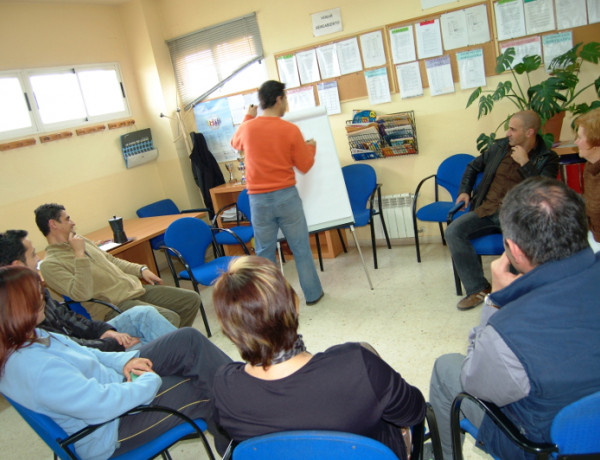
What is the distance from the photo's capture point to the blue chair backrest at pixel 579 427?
105 centimetres

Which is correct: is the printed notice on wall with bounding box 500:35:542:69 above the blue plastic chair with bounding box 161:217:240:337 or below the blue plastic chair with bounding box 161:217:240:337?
above

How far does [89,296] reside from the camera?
2.69 meters

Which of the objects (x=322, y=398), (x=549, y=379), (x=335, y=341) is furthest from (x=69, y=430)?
(x=335, y=341)

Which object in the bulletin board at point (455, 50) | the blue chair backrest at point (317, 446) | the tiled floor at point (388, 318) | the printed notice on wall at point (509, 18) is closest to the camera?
the blue chair backrest at point (317, 446)

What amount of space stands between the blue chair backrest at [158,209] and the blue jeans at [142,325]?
8.53 feet

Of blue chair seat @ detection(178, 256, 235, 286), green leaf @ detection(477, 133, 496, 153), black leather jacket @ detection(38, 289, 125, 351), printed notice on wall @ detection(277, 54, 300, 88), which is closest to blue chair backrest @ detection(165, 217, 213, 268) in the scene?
blue chair seat @ detection(178, 256, 235, 286)

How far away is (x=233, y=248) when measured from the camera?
16.1 feet

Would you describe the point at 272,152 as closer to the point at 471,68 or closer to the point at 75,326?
the point at 75,326

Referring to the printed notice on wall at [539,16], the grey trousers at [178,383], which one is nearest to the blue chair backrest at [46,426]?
the grey trousers at [178,383]

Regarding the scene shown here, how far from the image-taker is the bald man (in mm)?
2969

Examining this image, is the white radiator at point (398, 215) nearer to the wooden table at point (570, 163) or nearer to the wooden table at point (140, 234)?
the wooden table at point (570, 163)

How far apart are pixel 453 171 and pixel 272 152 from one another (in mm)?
1602

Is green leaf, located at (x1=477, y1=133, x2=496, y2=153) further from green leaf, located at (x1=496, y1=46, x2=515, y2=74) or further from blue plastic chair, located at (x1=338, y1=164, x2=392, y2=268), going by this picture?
blue plastic chair, located at (x1=338, y1=164, x2=392, y2=268)

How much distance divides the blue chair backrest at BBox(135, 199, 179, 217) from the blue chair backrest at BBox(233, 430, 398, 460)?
4219 mm
